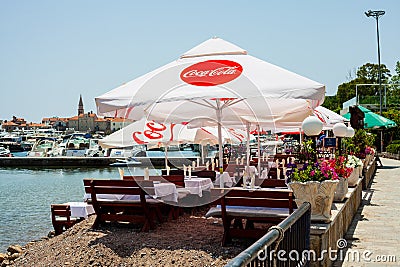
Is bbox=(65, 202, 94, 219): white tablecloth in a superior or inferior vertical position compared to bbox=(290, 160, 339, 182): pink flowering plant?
inferior

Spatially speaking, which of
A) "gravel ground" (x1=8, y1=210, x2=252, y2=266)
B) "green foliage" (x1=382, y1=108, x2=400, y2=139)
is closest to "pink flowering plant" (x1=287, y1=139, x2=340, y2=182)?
"gravel ground" (x1=8, y1=210, x2=252, y2=266)

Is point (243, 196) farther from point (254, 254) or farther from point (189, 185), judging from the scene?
point (254, 254)

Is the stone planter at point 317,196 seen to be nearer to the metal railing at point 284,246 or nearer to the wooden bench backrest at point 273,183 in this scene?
the metal railing at point 284,246

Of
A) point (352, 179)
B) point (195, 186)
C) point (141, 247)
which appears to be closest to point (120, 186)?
point (141, 247)

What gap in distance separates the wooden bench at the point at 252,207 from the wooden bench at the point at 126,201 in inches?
54.9

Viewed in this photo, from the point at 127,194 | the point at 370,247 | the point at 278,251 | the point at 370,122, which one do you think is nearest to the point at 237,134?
the point at 370,122

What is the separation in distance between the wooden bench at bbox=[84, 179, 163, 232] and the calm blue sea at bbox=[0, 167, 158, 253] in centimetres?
550

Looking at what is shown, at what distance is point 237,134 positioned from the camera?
20672mm

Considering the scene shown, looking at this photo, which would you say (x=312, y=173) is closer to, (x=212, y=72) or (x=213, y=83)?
(x=213, y=83)

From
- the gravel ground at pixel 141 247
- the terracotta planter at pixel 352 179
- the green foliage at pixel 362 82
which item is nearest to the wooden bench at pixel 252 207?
the gravel ground at pixel 141 247

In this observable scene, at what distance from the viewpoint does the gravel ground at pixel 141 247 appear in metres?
7.16

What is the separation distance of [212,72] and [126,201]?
8.49 feet

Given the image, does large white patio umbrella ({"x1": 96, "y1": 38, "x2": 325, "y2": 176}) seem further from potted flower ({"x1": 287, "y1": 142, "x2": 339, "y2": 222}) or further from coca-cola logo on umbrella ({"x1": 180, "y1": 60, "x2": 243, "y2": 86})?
potted flower ({"x1": 287, "y1": 142, "x2": 339, "y2": 222})

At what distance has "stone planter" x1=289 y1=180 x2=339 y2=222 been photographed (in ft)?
20.7
